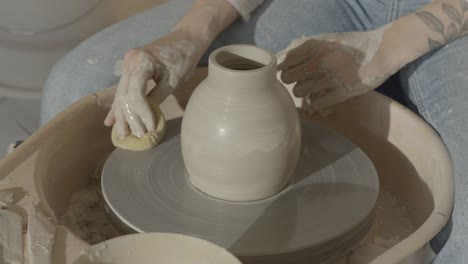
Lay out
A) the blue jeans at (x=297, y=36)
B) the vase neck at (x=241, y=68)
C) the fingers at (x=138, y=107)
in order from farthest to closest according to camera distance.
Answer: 1. the blue jeans at (x=297, y=36)
2. the fingers at (x=138, y=107)
3. the vase neck at (x=241, y=68)

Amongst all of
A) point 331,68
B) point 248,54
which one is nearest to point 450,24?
point 331,68

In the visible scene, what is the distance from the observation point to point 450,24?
56.4 inches

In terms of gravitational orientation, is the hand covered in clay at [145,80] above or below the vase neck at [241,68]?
below

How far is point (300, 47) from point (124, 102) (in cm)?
40

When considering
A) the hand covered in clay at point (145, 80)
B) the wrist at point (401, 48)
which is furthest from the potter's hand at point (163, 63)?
the wrist at point (401, 48)

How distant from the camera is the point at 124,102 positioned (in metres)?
1.24

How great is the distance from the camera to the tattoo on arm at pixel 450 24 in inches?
56.3

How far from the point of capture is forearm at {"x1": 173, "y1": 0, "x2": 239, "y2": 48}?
146 cm

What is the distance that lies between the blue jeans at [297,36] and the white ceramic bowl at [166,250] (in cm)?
63

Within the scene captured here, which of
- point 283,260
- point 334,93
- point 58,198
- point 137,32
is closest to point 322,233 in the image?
point 283,260

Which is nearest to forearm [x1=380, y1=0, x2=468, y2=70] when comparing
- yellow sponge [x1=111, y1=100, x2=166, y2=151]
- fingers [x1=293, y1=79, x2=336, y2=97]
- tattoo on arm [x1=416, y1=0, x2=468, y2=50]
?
tattoo on arm [x1=416, y1=0, x2=468, y2=50]

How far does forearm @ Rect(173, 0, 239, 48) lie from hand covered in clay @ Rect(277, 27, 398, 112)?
17 centimetres

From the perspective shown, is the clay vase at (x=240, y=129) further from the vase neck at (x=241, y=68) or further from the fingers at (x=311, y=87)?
the fingers at (x=311, y=87)

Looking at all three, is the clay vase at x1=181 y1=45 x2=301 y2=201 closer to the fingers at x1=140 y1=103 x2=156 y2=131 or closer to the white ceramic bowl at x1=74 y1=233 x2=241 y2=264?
the fingers at x1=140 y1=103 x2=156 y2=131
